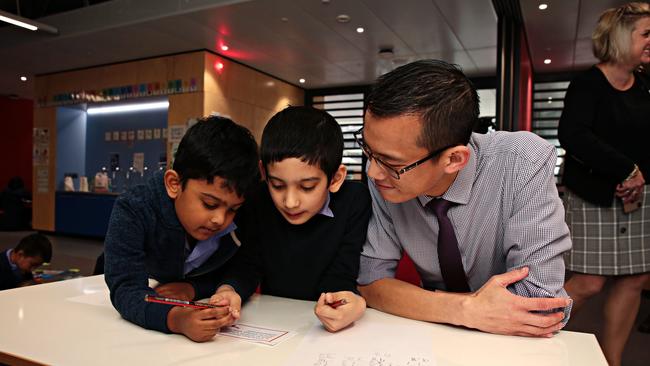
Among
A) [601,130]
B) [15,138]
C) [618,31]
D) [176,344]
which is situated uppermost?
[15,138]

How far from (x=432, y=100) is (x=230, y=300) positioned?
65 centimetres

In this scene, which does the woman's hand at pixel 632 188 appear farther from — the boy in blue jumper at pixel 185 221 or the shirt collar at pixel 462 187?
the boy in blue jumper at pixel 185 221

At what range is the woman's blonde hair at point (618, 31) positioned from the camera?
1903mm

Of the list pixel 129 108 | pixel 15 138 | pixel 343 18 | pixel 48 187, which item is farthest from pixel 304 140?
pixel 15 138

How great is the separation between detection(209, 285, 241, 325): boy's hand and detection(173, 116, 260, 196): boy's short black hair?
0.25 m

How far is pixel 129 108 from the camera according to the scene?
7652 millimetres

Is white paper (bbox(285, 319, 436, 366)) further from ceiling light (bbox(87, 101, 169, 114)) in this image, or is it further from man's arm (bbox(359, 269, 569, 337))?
ceiling light (bbox(87, 101, 169, 114))

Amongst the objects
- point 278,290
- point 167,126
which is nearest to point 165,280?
point 278,290

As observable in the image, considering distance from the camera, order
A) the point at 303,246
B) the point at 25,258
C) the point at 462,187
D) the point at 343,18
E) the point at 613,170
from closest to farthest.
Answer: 1. the point at 462,187
2. the point at 303,246
3. the point at 613,170
4. the point at 25,258
5. the point at 343,18

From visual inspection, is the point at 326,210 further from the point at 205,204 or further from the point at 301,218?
the point at 205,204

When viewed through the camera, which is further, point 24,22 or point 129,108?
point 129,108

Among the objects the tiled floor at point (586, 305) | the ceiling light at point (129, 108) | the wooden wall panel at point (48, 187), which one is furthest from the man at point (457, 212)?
the wooden wall panel at point (48, 187)

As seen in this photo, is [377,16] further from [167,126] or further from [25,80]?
[25,80]

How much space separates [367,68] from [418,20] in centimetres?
204
